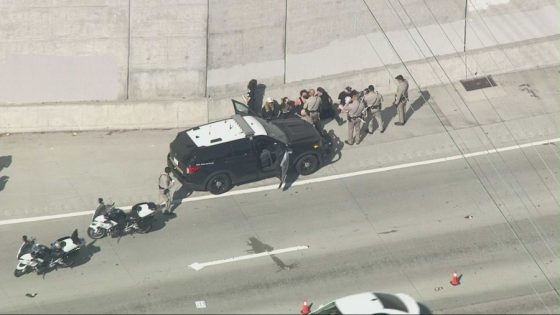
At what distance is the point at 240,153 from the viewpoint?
22.4 m

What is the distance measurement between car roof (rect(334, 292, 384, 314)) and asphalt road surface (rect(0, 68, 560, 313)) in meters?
1.41

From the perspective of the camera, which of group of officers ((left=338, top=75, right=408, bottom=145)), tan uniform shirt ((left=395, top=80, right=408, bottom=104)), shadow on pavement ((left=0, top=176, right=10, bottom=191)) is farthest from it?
tan uniform shirt ((left=395, top=80, right=408, bottom=104))

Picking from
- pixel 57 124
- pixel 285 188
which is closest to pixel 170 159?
pixel 285 188

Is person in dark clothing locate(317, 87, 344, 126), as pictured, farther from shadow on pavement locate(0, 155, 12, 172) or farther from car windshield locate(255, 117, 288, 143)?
shadow on pavement locate(0, 155, 12, 172)

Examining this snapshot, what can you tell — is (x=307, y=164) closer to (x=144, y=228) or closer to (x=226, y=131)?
(x=226, y=131)

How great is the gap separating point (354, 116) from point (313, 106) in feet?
4.17

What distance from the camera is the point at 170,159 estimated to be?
23.0 m

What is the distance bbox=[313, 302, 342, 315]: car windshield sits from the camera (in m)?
17.3

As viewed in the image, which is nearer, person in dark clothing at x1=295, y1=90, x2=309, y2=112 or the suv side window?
the suv side window

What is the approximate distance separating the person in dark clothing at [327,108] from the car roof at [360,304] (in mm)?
9210

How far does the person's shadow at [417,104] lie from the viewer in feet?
86.2

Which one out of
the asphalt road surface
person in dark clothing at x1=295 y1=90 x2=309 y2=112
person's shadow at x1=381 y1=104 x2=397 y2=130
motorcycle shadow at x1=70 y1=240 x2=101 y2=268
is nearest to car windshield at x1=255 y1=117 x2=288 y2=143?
the asphalt road surface

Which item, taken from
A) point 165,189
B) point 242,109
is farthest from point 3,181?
point 242,109

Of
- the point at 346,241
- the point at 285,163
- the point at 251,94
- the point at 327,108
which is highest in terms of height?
the point at 251,94
